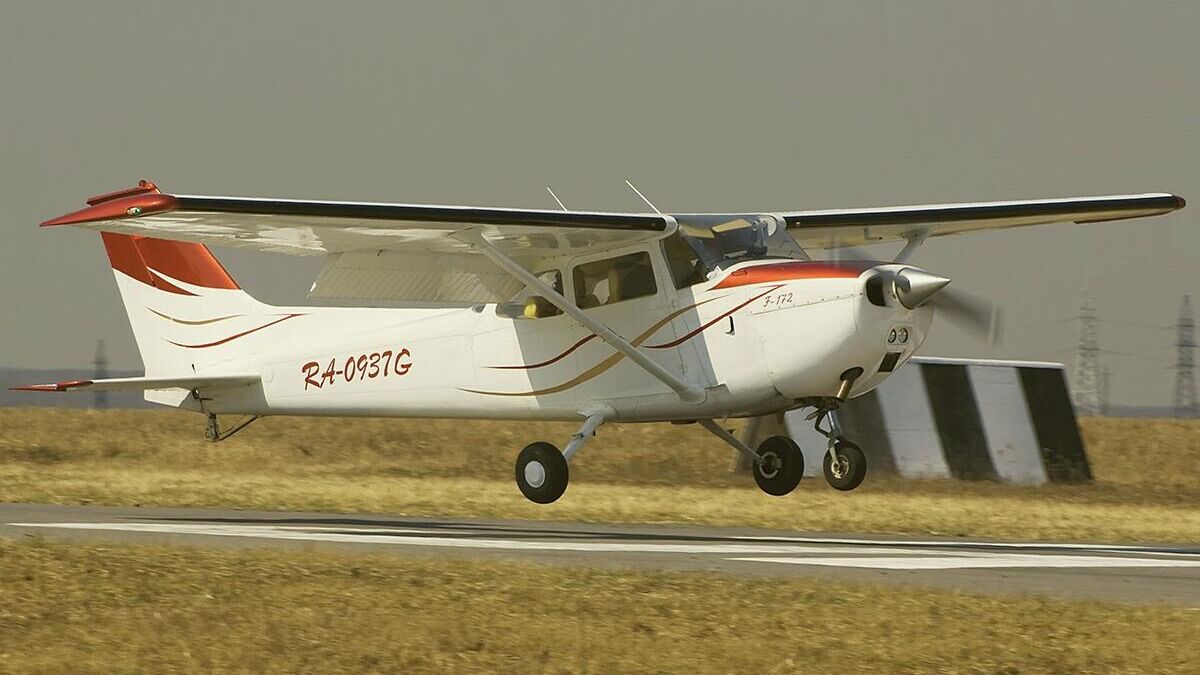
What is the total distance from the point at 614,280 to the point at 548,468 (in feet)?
7.27

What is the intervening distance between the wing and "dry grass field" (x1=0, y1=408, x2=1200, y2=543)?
3658mm

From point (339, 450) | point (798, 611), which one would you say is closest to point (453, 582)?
point (798, 611)

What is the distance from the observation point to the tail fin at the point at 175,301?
22.6 metres

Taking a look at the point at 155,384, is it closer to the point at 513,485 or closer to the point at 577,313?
the point at 577,313

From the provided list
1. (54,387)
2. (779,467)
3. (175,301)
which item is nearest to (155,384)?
(54,387)

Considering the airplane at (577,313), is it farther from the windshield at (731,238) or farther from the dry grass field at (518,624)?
the dry grass field at (518,624)

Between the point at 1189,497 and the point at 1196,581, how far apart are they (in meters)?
18.8

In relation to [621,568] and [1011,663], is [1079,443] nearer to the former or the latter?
[621,568]

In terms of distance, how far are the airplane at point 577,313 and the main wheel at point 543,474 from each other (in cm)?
2

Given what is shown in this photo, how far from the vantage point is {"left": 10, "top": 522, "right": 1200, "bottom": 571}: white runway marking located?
13.6 metres

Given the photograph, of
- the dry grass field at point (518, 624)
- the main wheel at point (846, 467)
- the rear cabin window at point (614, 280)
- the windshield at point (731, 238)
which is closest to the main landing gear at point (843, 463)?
the main wheel at point (846, 467)

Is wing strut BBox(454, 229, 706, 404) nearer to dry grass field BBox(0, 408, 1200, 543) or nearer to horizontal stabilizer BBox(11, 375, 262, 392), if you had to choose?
dry grass field BBox(0, 408, 1200, 543)

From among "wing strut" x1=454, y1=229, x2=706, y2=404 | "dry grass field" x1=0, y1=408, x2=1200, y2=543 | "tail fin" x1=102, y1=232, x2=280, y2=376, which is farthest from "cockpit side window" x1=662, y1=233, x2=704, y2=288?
"tail fin" x1=102, y1=232, x2=280, y2=376

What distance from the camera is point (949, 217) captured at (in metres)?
19.6
